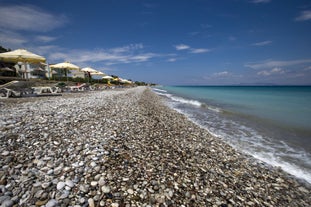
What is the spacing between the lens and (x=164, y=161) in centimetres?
375

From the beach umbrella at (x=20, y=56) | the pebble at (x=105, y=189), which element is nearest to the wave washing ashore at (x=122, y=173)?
the pebble at (x=105, y=189)

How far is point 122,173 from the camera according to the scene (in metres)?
2.96

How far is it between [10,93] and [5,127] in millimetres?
9987

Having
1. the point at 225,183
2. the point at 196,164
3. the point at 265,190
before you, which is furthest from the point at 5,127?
the point at 265,190

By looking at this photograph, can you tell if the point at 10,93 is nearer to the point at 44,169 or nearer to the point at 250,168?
the point at 44,169

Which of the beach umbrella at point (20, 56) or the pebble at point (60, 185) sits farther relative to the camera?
the beach umbrella at point (20, 56)

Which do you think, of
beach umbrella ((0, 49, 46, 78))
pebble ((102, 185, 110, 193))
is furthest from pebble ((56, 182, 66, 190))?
beach umbrella ((0, 49, 46, 78))

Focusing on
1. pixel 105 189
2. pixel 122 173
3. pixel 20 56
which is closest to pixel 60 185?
pixel 105 189

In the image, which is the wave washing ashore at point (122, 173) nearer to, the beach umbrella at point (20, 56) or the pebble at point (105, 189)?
the pebble at point (105, 189)

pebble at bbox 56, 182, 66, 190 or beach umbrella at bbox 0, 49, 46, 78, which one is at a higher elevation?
beach umbrella at bbox 0, 49, 46, 78

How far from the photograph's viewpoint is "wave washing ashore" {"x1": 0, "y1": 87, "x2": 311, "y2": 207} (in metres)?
2.39

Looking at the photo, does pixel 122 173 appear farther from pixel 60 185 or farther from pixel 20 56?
pixel 20 56

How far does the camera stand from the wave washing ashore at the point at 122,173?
7.84 feet

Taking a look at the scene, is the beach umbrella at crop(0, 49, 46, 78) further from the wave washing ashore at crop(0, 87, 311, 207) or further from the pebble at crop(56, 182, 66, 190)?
the pebble at crop(56, 182, 66, 190)
